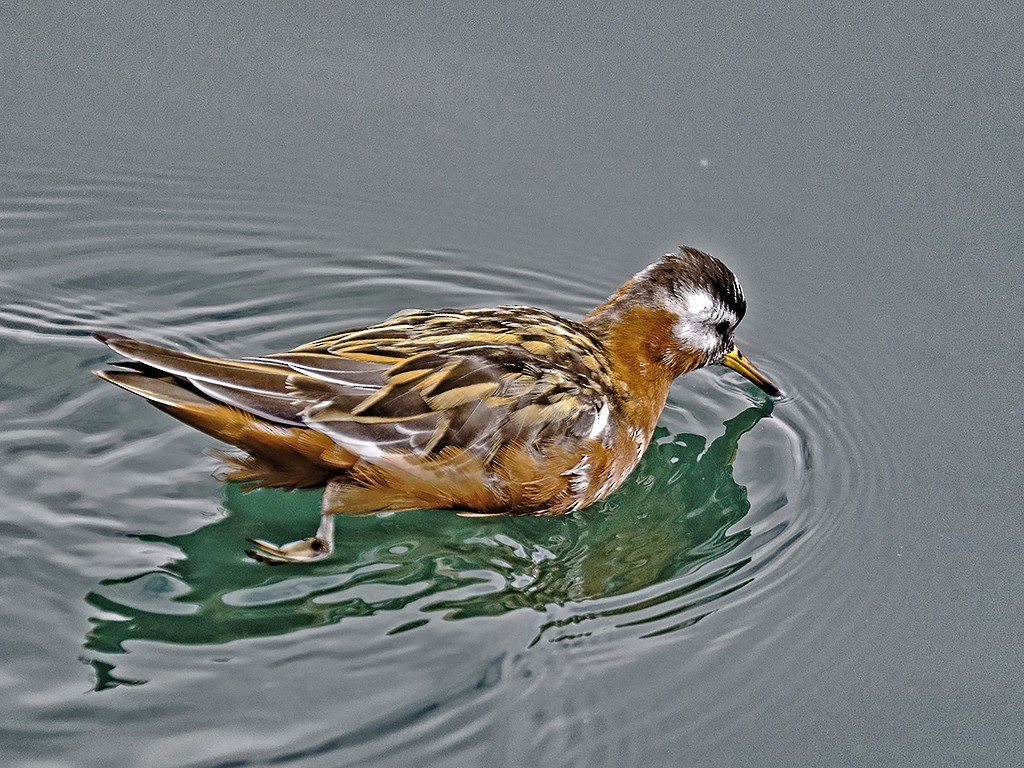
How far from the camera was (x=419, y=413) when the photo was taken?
5.98 meters

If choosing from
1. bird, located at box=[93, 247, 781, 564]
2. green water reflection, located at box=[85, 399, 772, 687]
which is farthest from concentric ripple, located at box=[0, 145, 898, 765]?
bird, located at box=[93, 247, 781, 564]

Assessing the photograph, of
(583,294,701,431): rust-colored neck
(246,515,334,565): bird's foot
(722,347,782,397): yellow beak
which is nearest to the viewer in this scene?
(246,515,334,565): bird's foot

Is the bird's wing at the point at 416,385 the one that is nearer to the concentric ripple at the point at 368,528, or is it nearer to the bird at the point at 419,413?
the bird at the point at 419,413

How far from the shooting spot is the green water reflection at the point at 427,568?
5559mm

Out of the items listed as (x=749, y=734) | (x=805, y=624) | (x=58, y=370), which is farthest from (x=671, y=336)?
(x=58, y=370)

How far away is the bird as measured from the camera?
5789mm

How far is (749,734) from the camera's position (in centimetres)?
525

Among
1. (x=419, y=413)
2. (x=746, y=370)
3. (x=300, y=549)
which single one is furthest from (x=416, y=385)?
(x=746, y=370)

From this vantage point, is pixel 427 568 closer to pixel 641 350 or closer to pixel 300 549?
pixel 300 549

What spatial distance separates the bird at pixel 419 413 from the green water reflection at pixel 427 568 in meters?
0.12

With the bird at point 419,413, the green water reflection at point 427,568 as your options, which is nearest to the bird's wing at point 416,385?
the bird at point 419,413

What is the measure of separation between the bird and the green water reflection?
0.12m

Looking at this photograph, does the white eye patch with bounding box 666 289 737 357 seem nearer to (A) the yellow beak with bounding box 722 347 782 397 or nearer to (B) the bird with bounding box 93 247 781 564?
(A) the yellow beak with bounding box 722 347 782 397

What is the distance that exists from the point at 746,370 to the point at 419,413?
213 cm
